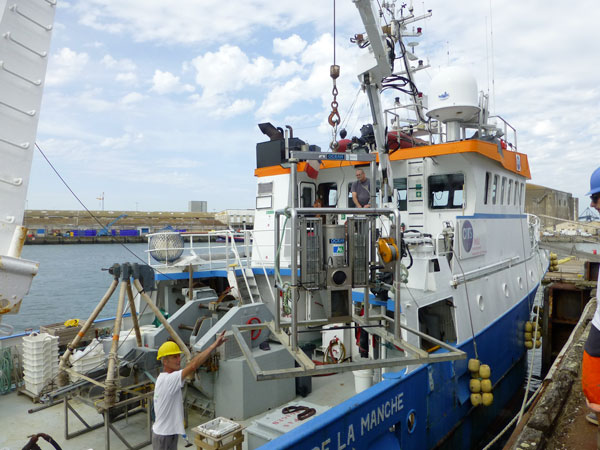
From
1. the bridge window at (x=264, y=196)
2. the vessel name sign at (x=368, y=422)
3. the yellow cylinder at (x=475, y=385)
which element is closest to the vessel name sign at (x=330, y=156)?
the vessel name sign at (x=368, y=422)

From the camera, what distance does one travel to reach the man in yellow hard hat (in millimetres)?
4031

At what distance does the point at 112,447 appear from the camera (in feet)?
17.6

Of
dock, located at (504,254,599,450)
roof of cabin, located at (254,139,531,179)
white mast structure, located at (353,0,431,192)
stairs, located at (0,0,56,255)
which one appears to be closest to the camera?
stairs, located at (0,0,56,255)

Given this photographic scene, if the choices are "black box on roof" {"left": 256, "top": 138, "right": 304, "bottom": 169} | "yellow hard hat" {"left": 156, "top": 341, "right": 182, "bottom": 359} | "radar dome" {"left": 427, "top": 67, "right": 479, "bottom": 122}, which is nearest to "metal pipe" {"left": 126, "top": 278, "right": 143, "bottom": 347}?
"yellow hard hat" {"left": 156, "top": 341, "right": 182, "bottom": 359}

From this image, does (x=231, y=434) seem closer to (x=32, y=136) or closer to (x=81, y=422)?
(x=81, y=422)

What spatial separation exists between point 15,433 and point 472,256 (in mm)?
7995

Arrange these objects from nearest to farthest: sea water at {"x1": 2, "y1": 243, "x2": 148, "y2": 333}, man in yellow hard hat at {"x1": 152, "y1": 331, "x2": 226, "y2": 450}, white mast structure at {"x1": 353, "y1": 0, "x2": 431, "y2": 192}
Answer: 1. man in yellow hard hat at {"x1": 152, "y1": 331, "x2": 226, "y2": 450}
2. white mast structure at {"x1": 353, "y1": 0, "x2": 431, "y2": 192}
3. sea water at {"x1": 2, "y1": 243, "x2": 148, "y2": 333}

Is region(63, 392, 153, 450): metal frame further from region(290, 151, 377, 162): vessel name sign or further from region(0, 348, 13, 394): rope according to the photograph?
region(290, 151, 377, 162): vessel name sign

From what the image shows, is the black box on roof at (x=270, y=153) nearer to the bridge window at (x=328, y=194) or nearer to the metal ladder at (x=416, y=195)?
the bridge window at (x=328, y=194)

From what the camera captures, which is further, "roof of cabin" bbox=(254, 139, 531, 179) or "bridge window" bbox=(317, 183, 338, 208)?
"bridge window" bbox=(317, 183, 338, 208)

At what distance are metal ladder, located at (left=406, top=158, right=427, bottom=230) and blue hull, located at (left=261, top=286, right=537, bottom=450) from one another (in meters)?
2.61

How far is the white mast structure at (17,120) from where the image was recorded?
9.95 feet

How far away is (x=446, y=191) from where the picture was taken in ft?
29.2

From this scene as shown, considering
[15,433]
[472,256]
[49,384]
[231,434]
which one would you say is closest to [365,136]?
[472,256]
